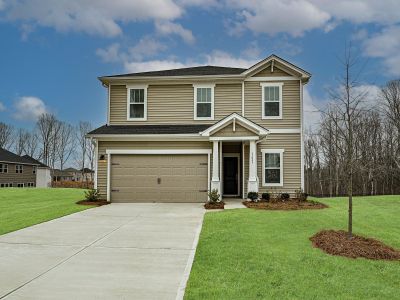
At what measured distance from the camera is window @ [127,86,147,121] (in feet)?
61.0

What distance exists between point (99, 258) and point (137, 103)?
12.4 meters

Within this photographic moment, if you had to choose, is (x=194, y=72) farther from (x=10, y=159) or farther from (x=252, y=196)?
(x=10, y=159)

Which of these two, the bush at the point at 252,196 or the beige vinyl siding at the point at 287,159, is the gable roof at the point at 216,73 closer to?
the beige vinyl siding at the point at 287,159

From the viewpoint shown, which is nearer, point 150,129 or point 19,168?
point 150,129

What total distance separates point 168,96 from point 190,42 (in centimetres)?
578

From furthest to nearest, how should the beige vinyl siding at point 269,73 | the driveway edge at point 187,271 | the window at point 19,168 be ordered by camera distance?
the window at point 19,168, the beige vinyl siding at point 269,73, the driveway edge at point 187,271

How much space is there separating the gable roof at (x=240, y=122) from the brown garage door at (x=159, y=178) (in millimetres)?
1601

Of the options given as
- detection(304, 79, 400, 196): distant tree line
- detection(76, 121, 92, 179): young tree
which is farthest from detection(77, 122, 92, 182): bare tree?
detection(304, 79, 400, 196): distant tree line

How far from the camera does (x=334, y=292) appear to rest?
5246 millimetres

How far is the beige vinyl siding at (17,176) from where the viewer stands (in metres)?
41.8

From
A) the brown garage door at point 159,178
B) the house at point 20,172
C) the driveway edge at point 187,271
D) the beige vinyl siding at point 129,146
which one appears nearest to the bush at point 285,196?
the brown garage door at point 159,178

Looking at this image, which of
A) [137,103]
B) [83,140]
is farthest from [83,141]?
[137,103]

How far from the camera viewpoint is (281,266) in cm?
640

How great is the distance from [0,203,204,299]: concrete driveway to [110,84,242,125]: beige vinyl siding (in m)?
7.44
